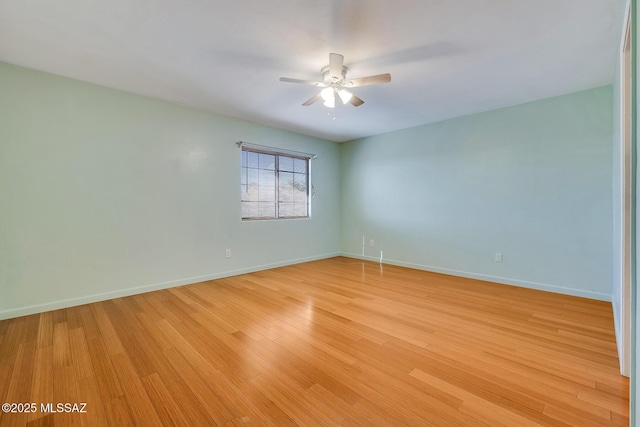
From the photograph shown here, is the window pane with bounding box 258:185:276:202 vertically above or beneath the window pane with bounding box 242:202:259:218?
above

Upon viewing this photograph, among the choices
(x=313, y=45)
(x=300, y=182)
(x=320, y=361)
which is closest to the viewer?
(x=320, y=361)

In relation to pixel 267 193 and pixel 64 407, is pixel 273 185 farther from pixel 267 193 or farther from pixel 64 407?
pixel 64 407

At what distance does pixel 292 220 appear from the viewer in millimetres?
4777

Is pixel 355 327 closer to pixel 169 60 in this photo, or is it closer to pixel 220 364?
pixel 220 364

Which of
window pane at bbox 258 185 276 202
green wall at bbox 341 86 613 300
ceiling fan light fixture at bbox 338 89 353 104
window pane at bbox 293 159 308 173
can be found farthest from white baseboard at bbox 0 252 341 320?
ceiling fan light fixture at bbox 338 89 353 104

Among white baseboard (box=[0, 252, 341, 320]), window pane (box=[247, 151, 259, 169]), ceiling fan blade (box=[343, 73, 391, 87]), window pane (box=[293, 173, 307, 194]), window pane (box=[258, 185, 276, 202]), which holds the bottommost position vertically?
white baseboard (box=[0, 252, 341, 320])

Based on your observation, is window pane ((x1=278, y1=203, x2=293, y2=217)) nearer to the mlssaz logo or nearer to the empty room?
the empty room

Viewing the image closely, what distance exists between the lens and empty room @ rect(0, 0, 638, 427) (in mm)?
1508

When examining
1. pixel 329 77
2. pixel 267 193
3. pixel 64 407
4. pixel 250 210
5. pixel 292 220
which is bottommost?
pixel 64 407

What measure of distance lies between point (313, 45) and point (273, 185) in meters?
2.69

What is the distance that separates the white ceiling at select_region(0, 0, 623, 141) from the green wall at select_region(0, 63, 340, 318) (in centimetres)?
34

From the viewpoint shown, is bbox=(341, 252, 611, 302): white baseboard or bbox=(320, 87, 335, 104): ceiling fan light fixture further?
bbox=(341, 252, 611, 302): white baseboard

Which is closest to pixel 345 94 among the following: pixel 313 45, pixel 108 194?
pixel 313 45

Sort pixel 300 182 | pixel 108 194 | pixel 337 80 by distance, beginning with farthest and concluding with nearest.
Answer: pixel 300 182 < pixel 108 194 < pixel 337 80
